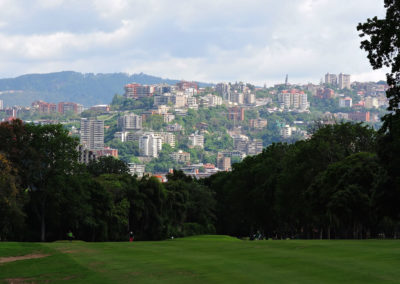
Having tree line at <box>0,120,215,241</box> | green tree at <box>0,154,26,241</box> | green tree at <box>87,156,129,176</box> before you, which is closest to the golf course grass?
green tree at <box>0,154,26,241</box>

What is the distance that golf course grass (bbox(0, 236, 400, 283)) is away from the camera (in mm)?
24516

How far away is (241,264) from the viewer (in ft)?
93.6

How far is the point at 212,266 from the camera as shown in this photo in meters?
28.2

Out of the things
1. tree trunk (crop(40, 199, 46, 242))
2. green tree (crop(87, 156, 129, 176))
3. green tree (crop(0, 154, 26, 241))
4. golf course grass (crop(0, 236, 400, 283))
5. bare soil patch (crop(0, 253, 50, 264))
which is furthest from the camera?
green tree (crop(87, 156, 129, 176))

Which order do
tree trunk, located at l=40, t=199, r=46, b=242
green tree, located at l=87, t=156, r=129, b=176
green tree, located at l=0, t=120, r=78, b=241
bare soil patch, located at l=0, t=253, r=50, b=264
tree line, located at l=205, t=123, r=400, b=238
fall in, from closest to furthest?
bare soil patch, located at l=0, t=253, r=50, b=264 < tree line, located at l=205, t=123, r=400, b=238 < tree trunk, located at l=40, t=199, r=46, b=242 < green tree, located at l=0, t=120, r=78, b=241 < green tree, located at l=87, t=156, r=129, b=176

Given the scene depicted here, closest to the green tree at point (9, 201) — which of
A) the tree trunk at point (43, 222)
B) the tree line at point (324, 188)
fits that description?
the tree trunk at point (43, 222)

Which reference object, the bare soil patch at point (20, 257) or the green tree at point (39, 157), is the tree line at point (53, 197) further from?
the bare soil patch at point (20, 257)

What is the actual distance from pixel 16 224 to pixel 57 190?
7.83m

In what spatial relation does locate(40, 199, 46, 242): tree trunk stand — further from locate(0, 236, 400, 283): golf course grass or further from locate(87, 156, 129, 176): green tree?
locate(87, 156, 129, 176): green tree

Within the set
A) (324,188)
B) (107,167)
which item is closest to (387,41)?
(324,188)

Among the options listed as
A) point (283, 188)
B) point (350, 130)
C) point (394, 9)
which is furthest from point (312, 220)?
point (394, 9)

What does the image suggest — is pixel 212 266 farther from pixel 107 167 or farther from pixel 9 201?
pixel 107 167

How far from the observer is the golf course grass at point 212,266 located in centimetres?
2452

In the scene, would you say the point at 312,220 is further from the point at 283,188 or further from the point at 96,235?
the point at 96,235
